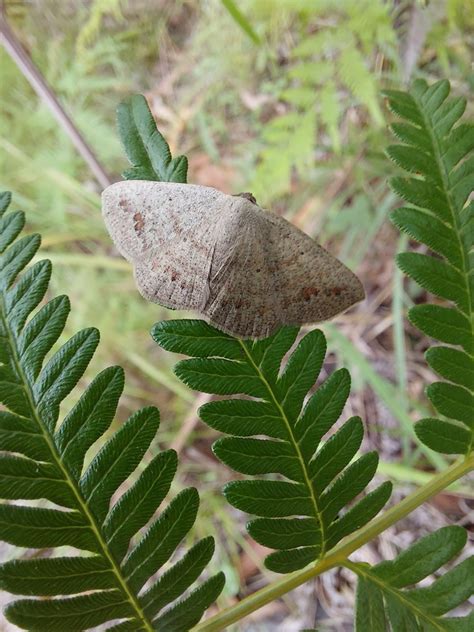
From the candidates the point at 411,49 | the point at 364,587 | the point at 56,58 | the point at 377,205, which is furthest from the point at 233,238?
the point at 56,58

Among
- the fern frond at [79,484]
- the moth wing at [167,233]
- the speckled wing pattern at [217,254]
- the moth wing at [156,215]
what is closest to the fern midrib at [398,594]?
the fern frond at [79,484]

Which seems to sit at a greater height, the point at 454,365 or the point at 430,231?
the point at 430,231

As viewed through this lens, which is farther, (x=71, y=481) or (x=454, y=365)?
(x=454, y=365)

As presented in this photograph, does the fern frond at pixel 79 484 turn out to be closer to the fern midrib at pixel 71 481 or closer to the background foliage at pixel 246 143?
the fern midrib at pixel 71 481

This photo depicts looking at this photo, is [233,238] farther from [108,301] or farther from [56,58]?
[56,58]

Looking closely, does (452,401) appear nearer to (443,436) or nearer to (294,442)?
(443,436)

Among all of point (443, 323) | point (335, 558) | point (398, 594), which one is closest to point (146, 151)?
point (443, 323)

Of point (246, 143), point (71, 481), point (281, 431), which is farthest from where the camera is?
point (246, 143)
